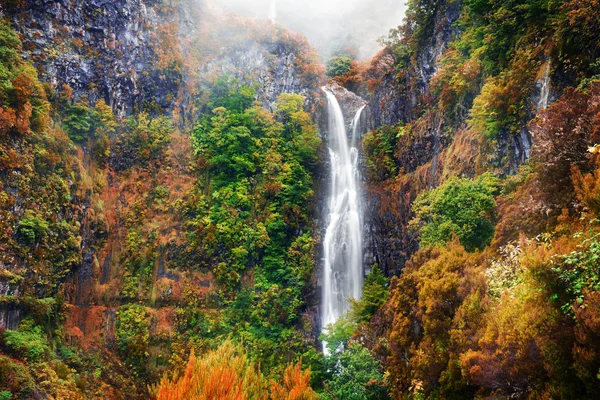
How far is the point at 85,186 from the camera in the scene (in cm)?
1947

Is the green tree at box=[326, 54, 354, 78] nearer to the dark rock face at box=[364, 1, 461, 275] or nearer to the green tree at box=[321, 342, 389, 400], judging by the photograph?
the dark rock face at box=[364, 1, 461, 275]

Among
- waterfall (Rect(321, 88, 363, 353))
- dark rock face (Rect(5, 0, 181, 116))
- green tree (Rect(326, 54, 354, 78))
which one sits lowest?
waterfall (Rect(321, 88, 363, 353))

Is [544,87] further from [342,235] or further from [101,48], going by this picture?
[101,48]

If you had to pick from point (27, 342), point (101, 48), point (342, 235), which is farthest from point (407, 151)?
point (27, 342)

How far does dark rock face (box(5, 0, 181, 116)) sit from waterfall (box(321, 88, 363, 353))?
38.8 feet

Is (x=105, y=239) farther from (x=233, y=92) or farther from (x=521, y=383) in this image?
(x=521, y=383)

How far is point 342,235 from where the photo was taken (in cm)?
2239

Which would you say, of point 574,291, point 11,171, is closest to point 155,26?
point 11,171

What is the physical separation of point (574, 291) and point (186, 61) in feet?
86.3

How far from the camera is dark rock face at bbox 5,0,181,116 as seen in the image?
63.1ft

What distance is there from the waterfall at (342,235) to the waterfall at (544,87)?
12.1 meters

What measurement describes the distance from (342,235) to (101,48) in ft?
57.5

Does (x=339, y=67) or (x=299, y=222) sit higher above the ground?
(x=339, y=67)

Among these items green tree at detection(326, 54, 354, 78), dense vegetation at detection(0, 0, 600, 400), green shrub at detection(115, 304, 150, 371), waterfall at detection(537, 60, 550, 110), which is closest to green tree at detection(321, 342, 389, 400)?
dense vegetation at detection(0, 0, 600, 400)
